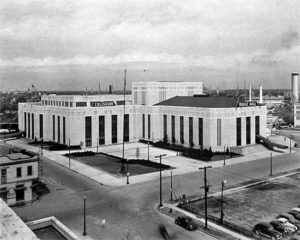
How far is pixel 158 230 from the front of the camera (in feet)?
124

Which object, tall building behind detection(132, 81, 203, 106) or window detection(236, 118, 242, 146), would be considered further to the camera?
tall building behind detection(132, 81, 203, 106)

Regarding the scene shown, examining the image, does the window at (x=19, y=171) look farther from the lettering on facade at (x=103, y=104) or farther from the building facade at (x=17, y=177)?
the lettering on facade at (x=103, y=104)

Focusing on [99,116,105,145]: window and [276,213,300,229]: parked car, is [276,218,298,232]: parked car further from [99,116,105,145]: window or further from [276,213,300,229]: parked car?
[99,116,105,145]: window

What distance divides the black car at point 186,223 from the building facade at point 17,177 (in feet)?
70.8

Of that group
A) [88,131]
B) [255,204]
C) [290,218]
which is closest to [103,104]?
[88,131]

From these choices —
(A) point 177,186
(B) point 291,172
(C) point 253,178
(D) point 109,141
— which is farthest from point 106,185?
(D) point 109,141

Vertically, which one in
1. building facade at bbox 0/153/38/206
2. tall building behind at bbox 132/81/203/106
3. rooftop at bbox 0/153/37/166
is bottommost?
building facade at bbox 0/153/38/206

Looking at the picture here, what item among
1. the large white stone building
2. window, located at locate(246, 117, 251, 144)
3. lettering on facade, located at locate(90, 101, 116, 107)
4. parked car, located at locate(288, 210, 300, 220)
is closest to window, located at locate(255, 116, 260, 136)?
the large white stone building

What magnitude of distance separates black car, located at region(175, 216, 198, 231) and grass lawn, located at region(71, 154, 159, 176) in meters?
26.5

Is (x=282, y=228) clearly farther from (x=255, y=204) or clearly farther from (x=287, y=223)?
(x=255, y=204)

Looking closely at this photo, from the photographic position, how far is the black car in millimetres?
37750

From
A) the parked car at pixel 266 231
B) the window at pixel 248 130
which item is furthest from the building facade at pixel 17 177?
the window at pixel 248 130

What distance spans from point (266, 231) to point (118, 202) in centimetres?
1996

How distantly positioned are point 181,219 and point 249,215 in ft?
30.2
